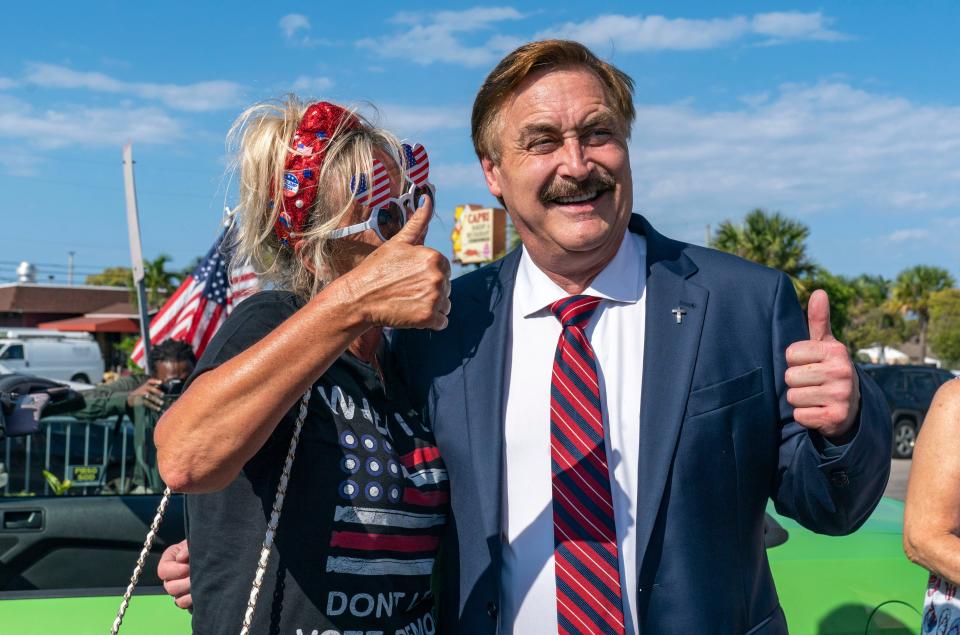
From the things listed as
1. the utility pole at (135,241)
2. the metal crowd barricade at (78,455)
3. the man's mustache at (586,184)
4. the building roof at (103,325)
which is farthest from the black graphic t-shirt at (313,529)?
the building roof at (103,325)

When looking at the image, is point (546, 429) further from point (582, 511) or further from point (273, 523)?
point (273, 523)

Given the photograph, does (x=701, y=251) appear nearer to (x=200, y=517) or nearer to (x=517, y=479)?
(x=517, y=479)

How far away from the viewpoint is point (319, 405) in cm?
171

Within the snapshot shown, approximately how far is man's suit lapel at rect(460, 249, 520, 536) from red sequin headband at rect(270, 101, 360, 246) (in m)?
0.55

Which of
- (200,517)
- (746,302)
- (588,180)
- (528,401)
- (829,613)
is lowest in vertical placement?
(829,613)

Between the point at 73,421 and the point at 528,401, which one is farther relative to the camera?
the point at 73,421

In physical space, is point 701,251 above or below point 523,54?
below

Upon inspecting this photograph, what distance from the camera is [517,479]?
6.64 ft

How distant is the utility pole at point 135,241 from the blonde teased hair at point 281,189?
16.7 ft

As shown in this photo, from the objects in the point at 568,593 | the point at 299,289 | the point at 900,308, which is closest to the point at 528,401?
the point at 568,593

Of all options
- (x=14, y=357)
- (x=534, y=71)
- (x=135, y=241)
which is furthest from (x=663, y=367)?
(x=14, y=357)

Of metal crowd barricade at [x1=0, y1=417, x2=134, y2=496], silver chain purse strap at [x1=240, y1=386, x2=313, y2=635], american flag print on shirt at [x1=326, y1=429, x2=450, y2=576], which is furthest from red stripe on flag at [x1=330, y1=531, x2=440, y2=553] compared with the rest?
metal crowd barricade at [x1=0, y1=417, x2=134, y2=496]

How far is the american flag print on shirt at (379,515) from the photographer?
5.46ft

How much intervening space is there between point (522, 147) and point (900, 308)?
56814 mm
